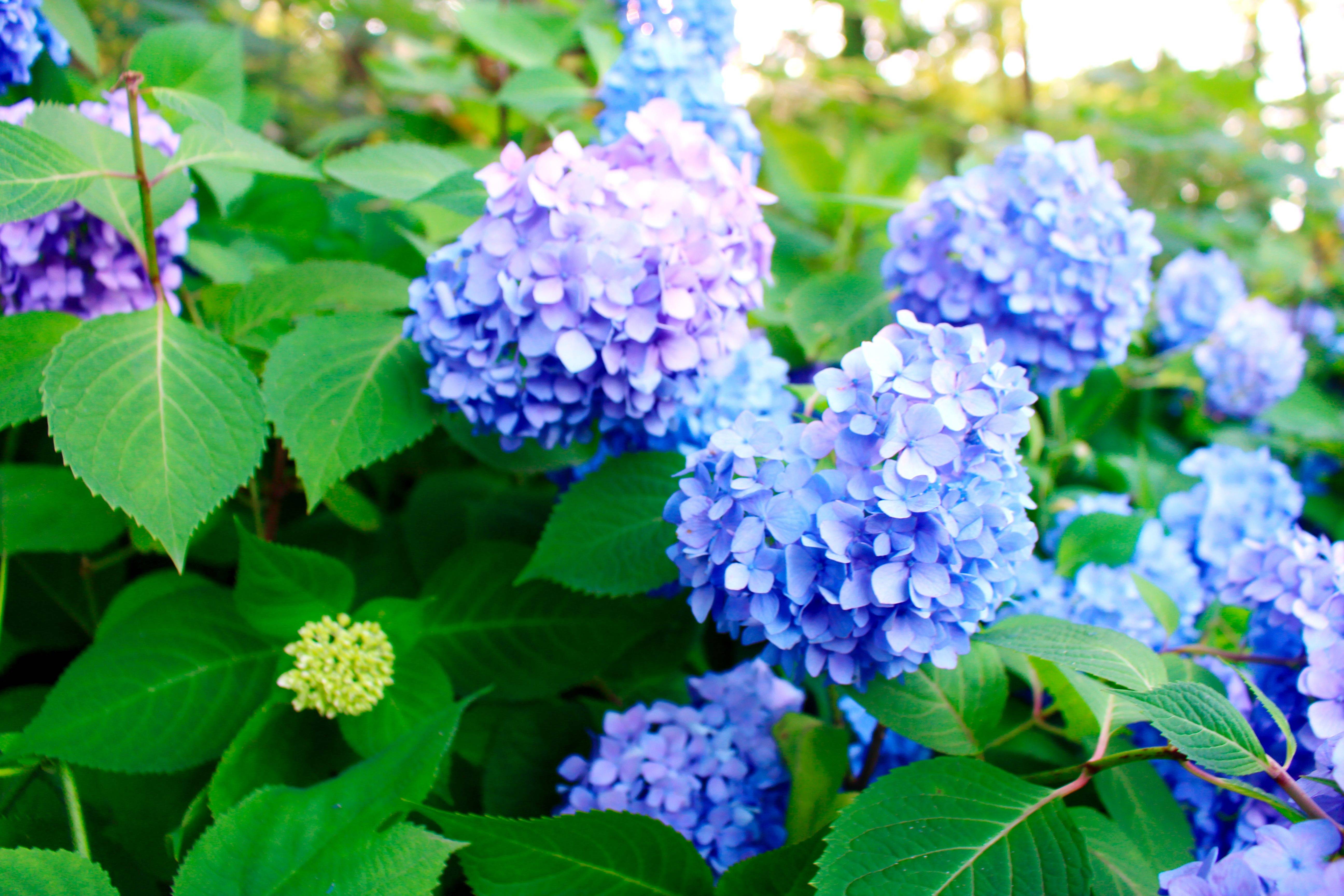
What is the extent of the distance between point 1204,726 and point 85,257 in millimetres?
1134

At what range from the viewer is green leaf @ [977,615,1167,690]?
0.58m

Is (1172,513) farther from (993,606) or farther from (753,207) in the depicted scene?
(753,207)

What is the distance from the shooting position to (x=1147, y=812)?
726 millimetres

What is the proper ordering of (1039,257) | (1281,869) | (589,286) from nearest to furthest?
(1281,869) → (589,286) → (1039,257)

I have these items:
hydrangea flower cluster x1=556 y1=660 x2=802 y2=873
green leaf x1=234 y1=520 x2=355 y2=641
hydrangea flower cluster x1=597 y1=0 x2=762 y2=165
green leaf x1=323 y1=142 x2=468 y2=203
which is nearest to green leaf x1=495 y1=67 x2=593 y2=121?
hydrangea flower cluster x1=597 y1=0 x2=762 y2=165

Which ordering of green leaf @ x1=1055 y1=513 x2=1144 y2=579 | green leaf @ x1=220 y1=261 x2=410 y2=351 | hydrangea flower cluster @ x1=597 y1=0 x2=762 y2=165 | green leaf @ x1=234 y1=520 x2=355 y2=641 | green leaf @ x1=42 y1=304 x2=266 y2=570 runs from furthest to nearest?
hydrangea flower cluster @ x1=597 y1=0 x2=762 y2=165, green leaf @ x1=1055 y1=513 x2=1144 y2=579, green leaf @ x1=220 y1=261 x2=410 y2=351, green leaf @ x1=234 y1=520 x2=355 y2=641, green leaf @ x1=42 y1=304 x2=266 y2=570

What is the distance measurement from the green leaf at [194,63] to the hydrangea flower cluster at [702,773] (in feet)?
3.21

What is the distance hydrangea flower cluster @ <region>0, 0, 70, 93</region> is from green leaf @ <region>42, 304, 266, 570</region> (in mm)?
359

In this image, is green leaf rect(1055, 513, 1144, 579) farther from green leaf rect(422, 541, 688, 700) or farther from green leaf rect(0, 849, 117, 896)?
green leaf rect(0, 849, 117, 896)

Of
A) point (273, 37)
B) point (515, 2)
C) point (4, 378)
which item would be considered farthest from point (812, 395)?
point (273, 37)

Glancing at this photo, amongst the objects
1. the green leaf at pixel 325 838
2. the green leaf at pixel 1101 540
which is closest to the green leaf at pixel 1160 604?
the green leaf at pixel 1101 540

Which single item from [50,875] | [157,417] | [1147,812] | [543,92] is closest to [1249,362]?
[1147,812]

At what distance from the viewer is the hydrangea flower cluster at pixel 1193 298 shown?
147cm

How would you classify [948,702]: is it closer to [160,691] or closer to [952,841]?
[952,841]
